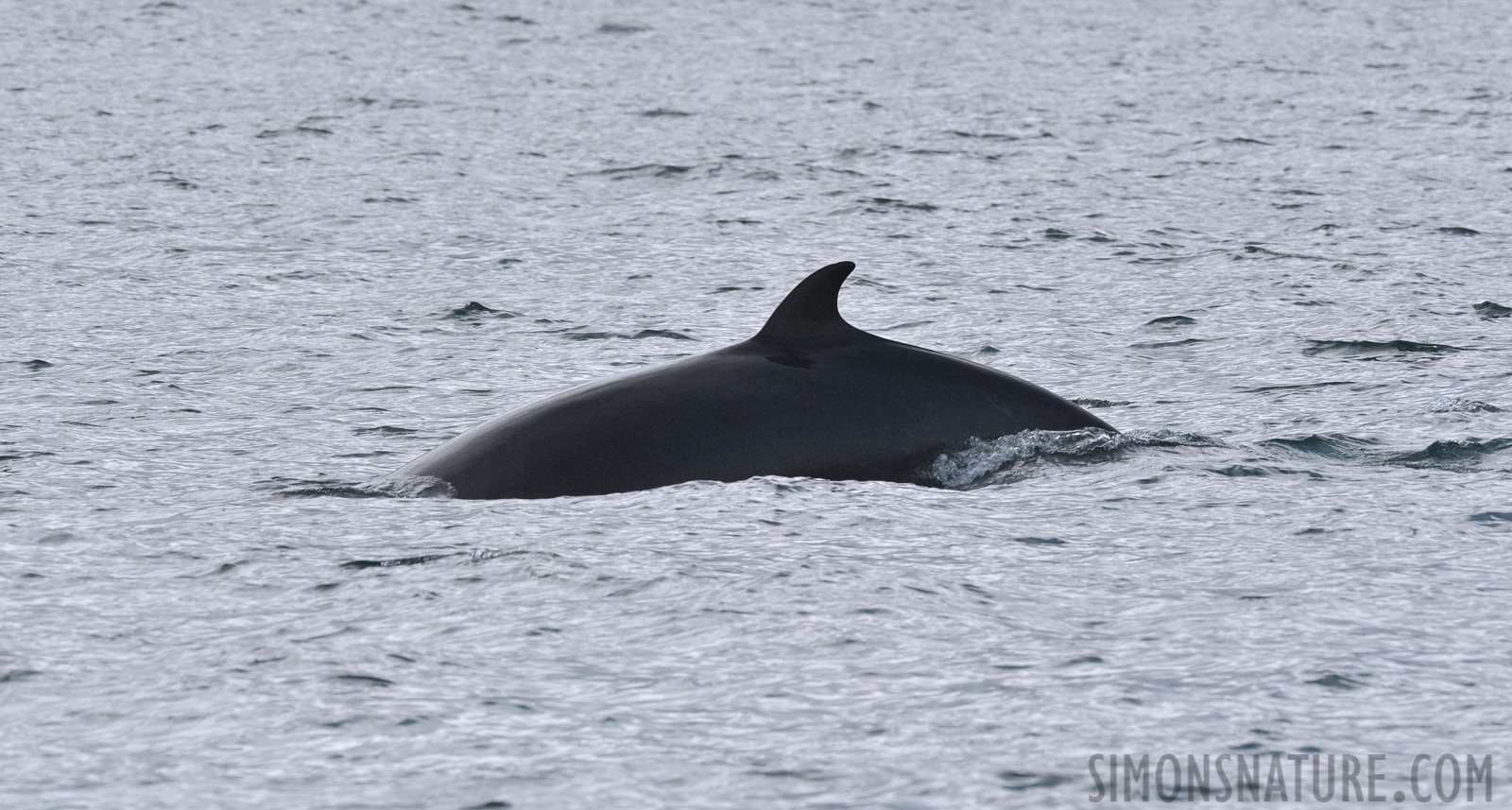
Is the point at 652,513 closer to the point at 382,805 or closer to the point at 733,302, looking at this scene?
the point at 382,805

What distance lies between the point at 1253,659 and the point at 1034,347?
748 cm

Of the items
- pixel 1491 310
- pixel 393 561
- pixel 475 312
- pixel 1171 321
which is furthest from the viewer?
pixel 475 312

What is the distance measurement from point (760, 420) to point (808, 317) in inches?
25.6

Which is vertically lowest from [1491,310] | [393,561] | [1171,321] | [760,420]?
[1171,321]

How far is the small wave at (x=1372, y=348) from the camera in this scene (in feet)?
45.4

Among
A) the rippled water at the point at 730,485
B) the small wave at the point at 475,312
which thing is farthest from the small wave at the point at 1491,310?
the small wave at the point at 475,312

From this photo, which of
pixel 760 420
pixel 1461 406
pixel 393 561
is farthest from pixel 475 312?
pixel 1461 406

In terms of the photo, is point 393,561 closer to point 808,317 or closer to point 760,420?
point 760,420

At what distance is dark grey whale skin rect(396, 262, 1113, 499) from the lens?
928cm

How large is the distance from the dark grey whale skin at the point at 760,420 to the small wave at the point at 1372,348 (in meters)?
4.88

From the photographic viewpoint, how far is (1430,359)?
1350 centimetres

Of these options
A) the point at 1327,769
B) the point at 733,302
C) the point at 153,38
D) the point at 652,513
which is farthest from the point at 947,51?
the point at 1327,769

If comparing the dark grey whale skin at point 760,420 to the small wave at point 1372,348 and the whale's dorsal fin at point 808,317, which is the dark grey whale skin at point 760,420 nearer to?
the whale's dorsal fin at point 808,317

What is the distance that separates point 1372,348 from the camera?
46.0ft
